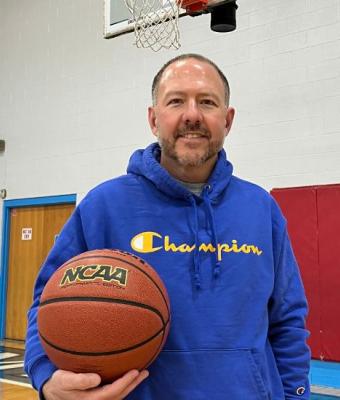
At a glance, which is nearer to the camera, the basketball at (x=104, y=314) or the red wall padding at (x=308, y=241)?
the basketball at (x=104, y=314)

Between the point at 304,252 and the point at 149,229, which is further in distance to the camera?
the point at 304,252

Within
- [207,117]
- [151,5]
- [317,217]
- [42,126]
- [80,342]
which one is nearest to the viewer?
[80,342]

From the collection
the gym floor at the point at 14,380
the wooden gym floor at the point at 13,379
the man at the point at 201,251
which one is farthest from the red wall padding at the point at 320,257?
the man at the point at 201,251

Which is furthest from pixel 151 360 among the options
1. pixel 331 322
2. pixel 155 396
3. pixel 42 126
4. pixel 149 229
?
pixel 42 126

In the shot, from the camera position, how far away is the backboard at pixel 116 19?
4270 millimetres

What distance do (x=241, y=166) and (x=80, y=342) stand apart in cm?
425

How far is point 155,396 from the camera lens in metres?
1.23

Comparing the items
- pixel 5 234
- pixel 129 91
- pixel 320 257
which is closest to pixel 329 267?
pixel 320 257

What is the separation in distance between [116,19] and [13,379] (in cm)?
322

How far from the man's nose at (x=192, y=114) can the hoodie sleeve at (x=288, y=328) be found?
40 centimetres

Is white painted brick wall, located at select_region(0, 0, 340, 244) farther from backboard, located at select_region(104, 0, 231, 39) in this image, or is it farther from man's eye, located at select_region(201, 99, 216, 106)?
man's eye, located at select_region(201, 99, 216, 106)

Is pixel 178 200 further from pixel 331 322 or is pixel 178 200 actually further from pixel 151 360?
pixel 331 322

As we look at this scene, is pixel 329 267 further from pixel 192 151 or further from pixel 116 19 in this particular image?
pixel 192 151

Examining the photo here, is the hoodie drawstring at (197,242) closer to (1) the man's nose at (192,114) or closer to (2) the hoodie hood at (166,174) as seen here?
(2) the hoodie hood at (166,174)
